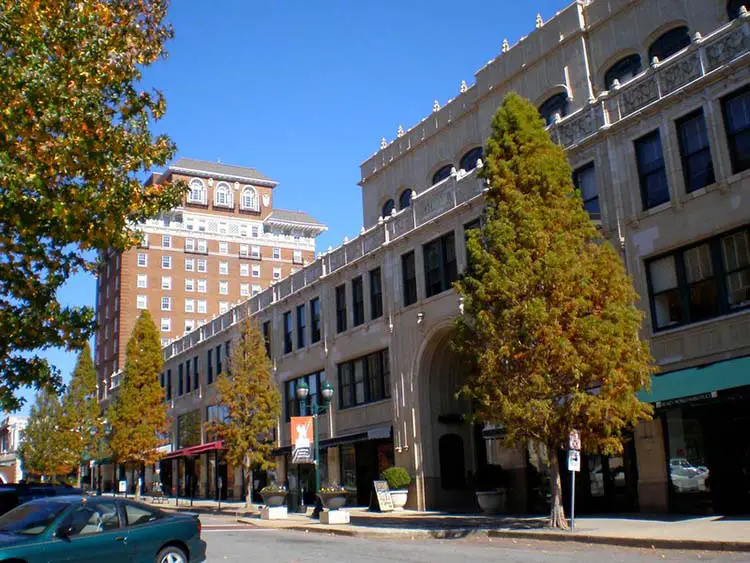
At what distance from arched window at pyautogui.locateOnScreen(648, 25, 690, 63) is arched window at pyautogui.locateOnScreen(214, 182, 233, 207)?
78.3 metres

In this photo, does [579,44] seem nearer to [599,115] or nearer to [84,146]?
[599,115]

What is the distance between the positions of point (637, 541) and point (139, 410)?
3997cm

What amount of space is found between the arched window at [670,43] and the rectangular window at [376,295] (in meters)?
14.0

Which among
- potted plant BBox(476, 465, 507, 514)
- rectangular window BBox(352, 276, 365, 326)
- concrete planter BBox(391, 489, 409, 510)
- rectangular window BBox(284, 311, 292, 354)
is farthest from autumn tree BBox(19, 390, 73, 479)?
potted plant BBox(476, 465, 507, 514)

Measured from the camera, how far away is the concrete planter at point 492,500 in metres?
25.5

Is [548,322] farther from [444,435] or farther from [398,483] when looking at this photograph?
[444,435]

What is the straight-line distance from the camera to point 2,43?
1236 centimetres

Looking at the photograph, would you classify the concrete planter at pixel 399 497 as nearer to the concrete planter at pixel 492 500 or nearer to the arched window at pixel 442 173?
the concrete planter at pixel 492 500

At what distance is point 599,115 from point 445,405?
12789 mm

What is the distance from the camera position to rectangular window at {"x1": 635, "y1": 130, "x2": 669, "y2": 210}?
22141 mm

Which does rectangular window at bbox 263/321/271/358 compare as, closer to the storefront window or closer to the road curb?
the road curb

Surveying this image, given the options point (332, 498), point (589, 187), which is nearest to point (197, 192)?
point (332, 498)

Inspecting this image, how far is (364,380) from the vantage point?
34969mm

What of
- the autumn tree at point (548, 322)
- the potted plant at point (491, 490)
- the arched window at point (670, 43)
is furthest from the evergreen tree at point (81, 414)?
the arched window at point (670, 43)
